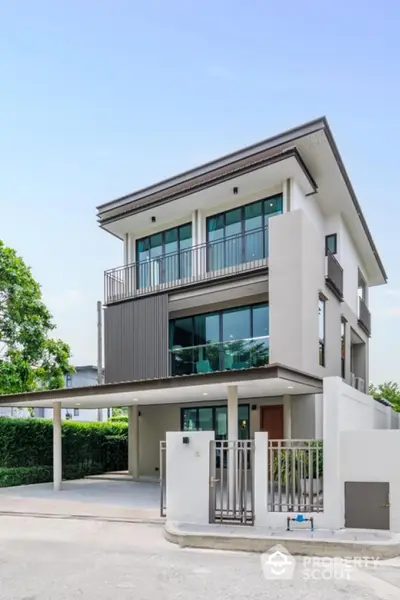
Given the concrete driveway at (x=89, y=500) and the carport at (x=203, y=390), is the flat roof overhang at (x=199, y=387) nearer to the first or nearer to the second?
the carport at (x=203, y=390)

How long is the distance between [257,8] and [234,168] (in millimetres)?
4910

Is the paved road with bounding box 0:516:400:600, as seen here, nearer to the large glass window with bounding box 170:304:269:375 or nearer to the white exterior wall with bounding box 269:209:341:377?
the white exterior wall with bounding box 269:209:341:377

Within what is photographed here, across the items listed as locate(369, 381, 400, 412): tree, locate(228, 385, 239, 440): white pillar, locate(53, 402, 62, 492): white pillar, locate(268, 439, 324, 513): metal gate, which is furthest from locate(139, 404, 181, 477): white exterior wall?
locate(369, 381, 400, 412): tree

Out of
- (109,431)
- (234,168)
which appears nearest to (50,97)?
(234,168)

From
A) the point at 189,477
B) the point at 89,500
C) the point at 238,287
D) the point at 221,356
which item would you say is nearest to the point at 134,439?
the point at 89,500

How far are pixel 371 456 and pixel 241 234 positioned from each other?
28.3ft

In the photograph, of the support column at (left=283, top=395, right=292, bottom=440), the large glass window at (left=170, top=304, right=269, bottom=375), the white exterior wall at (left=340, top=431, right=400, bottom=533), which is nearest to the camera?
the white exterior wall at (left=340, top=431, right=400, bottom=533)

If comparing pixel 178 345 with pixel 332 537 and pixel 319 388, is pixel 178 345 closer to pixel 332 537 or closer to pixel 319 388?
pixel 319 388

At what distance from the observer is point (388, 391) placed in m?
34.3

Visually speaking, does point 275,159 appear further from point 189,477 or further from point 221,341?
point 189,477

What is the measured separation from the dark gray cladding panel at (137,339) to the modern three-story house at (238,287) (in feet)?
0.12

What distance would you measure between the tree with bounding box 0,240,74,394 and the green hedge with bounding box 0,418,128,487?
5.52 feet

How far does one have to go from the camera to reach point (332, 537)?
886 cm

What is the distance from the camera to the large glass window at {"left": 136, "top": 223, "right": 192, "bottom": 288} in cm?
1797
